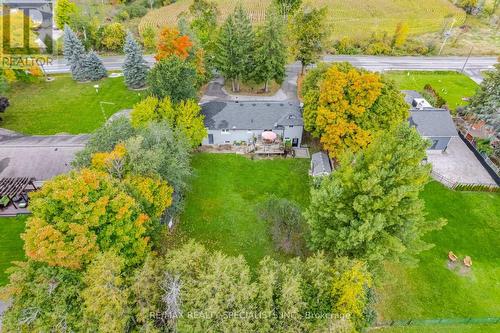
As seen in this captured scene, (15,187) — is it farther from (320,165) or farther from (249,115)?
(320,165)

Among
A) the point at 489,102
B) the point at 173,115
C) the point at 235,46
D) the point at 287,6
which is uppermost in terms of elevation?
the point at 287,6

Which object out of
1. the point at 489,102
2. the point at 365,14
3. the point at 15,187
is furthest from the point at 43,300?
the point at 365,14

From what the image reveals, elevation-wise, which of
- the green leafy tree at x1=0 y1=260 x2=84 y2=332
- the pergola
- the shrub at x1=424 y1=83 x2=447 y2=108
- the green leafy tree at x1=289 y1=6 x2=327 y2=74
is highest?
the green leafy tree at x1=289 y1=6 x2=327 y2=74

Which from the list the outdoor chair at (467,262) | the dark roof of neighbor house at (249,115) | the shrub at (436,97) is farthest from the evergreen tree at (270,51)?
the outdoor chair at (467,262)

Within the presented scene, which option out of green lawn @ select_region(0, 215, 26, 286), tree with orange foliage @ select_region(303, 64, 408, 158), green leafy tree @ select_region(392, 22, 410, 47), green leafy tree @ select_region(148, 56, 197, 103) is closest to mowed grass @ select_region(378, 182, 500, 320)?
tree with orange foliage @ select_region(303, 64, 408, 158)

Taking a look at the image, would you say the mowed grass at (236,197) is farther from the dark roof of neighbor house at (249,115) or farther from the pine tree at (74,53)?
the pine tree at (74,53)

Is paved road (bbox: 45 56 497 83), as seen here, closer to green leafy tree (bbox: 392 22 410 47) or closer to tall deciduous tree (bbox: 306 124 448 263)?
green leafy tree (bbox: 392 22 410 47)
